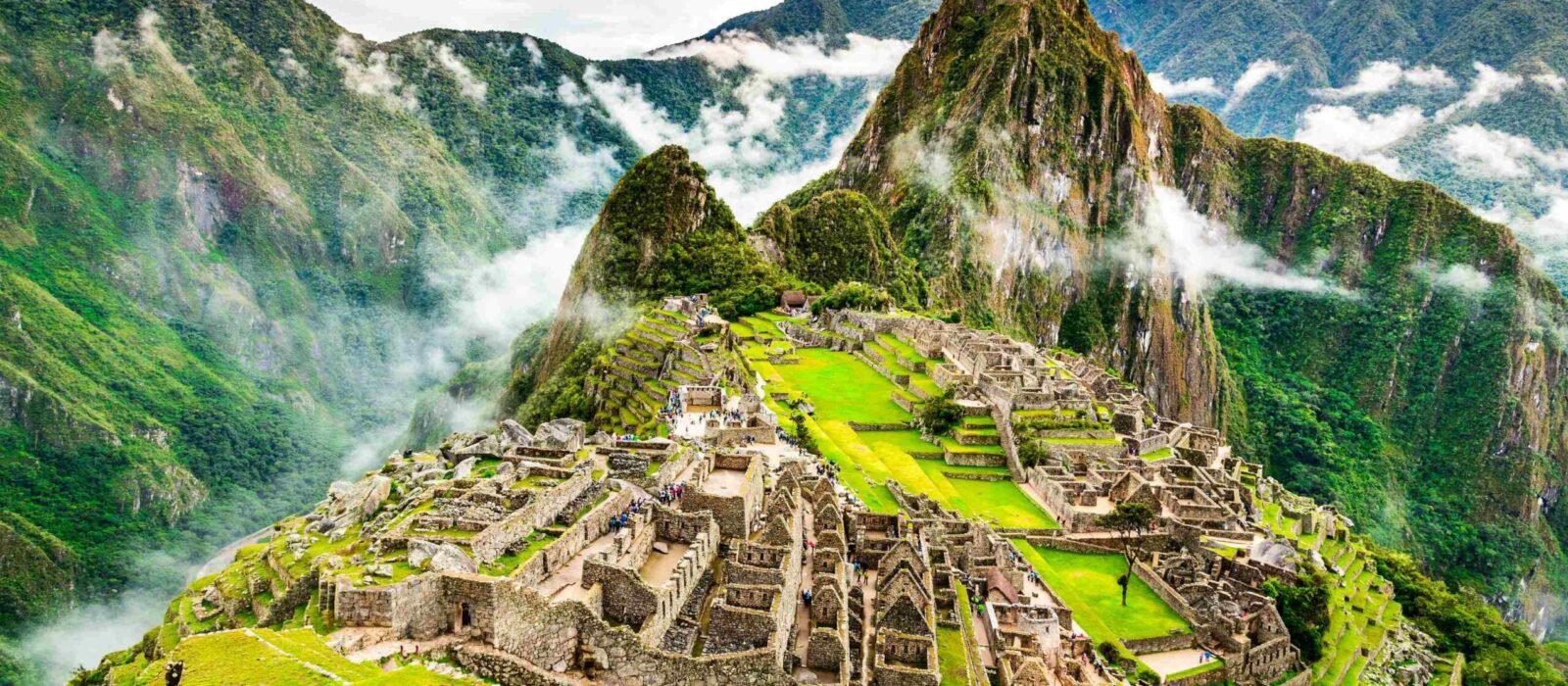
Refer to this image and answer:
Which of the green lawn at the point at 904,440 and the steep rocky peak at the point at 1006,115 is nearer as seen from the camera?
the green lawn at the point at 904,440

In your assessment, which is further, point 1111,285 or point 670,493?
point 1111,285

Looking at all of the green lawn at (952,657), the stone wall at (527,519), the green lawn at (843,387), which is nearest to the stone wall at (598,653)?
the stone wall at (527,519)

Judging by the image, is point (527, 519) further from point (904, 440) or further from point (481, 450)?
point (904, 440)

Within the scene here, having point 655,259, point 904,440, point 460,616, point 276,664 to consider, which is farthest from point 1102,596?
point 655,259

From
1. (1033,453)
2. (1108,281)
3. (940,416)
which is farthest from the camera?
(1108,281)

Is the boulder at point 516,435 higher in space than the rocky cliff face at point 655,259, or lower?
lower

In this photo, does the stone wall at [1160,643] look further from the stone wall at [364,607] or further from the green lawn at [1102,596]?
the stone wall at [364,607]

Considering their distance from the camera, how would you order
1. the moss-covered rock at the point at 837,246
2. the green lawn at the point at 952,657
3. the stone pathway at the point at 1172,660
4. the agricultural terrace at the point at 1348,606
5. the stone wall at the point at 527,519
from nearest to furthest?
the stone wall at the point at 527,519
the green lawn at the point at 952,657
the stone pathway at the point at 1172,660
the agricultural terrace at the point at 1348,606
the moss-covered rock at the point at 837,246
